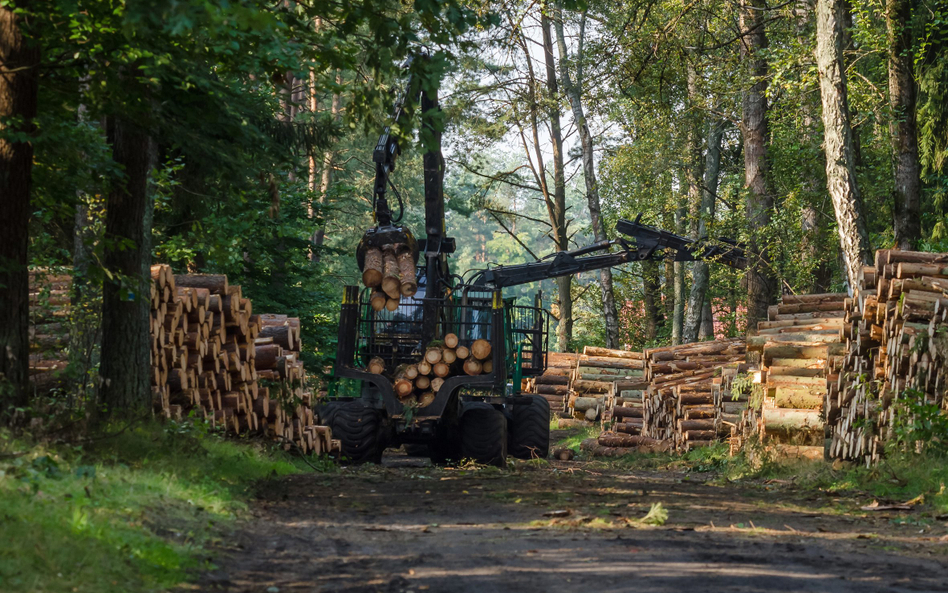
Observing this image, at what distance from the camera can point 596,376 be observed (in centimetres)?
2702

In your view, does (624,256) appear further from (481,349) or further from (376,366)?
(376,366)

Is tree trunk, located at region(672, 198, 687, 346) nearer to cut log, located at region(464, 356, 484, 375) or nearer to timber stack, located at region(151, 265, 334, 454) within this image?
cut log, located at region(464, 356, 484, 375)

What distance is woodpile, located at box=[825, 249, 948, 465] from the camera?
10.6 m

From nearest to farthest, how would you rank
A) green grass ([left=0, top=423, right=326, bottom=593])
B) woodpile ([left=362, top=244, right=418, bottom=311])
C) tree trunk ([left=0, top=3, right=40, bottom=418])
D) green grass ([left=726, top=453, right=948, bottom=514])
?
green grass ([left=0, top=423, right=326, bottom=593]), tree trunk ([left=0, top=3, right=40, bottom=418]), green grass ([left=726, top=453, right=948, bottom=514]), woodpile ([left=362, top=244, right=418, bottom=311])

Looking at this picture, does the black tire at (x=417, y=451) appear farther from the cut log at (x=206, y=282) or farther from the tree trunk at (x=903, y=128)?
the tree trunk at (x=903, y=128)

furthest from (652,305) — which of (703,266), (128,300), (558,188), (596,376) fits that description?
(128,300)

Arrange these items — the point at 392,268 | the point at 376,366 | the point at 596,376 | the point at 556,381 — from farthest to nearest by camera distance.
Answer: the point at 556,381 → the point at 596,376 → the point at 376,366 → the point at 392,268

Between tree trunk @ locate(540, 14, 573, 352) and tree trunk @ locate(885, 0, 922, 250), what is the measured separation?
15868mm

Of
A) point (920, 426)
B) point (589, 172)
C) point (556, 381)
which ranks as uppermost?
point (589, 172)

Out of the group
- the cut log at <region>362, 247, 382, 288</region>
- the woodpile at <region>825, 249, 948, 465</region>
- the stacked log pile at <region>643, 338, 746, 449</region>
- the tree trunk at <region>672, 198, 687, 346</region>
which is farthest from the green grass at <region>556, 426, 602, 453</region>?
the woodpile at <region>825, 249, 948, 465</region>

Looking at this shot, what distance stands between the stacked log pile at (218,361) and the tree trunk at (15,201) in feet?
7.63

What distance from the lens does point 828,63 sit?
47.1ft

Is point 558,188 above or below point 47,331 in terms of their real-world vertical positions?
above

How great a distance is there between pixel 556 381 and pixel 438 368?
1501cm
